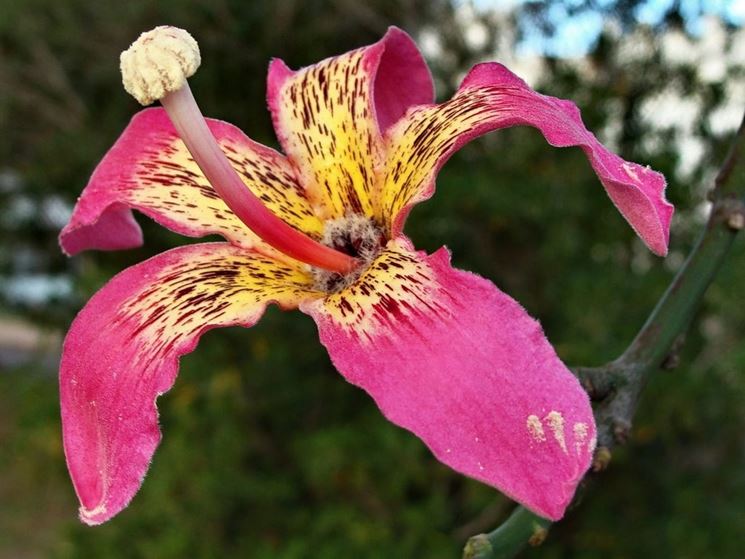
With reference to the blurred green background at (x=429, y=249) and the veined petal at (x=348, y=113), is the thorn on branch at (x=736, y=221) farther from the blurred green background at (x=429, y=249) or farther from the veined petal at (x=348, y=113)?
the blurred green background at (x=429, y=249)

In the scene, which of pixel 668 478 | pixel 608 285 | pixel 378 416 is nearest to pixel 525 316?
pixel 608 285

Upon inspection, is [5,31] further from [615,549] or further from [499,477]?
[499,477]

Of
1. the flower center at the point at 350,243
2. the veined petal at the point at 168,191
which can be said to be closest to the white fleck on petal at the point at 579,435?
the flower center at the point at 350,243

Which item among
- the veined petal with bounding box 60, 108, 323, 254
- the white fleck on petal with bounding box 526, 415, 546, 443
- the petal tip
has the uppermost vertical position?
the veined petal with bounding box 60, 108, 323, 254

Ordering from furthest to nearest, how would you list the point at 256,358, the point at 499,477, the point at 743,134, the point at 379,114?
the point at 256,358, the point at 379,114, the point at 743,134, the point at 499,477

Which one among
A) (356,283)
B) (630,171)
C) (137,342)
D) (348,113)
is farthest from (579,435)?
(348,113)

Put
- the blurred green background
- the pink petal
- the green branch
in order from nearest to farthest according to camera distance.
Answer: the green branch < the pink petal < the blurred green background

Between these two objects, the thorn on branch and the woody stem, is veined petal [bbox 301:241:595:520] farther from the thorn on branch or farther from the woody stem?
the thorn on branch

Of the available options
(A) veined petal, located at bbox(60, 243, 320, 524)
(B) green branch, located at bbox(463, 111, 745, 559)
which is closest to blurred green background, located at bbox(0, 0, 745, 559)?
(B) green branch, located at bbox(463, 111, 745, 559)

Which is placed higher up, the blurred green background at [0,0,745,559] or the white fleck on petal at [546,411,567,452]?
the white fleck on petal at [546,411,567,452]
